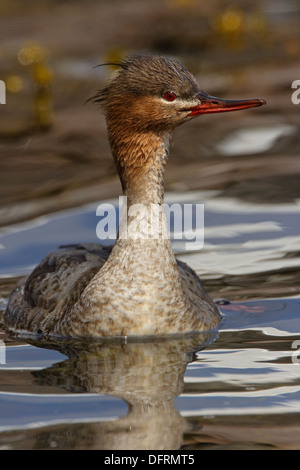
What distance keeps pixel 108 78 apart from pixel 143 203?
9565 mm

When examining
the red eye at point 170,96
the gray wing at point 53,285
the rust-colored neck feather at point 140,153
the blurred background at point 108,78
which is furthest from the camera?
the blurred background at point 108,78

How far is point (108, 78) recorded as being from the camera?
17.8 metres

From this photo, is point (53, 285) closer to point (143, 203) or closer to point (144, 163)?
point (143, 203)

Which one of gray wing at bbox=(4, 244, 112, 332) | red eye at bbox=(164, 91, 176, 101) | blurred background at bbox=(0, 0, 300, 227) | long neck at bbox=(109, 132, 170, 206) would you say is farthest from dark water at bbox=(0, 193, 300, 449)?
blurred background at bbox=(0, 0, 300, 227)

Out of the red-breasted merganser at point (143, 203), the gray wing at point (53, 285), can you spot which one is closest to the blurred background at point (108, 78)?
the gray wing at point (53, 285)

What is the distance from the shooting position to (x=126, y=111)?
8.48 m

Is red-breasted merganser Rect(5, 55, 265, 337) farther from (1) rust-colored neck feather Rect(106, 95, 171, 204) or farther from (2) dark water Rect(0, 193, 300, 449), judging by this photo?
(2) dark water Rect(0, 193, 300, 449)

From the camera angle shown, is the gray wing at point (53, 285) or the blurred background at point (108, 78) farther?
the blurred background at point (108, 78)

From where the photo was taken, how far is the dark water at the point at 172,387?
21.6 ft

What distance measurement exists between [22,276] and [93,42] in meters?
9.97

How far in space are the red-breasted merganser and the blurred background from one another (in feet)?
13.1

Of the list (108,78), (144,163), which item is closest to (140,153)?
(144,163)

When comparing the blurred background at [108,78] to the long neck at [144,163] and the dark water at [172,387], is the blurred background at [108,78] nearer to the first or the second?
the dark water at [172,387]

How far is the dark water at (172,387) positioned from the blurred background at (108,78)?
318cm
